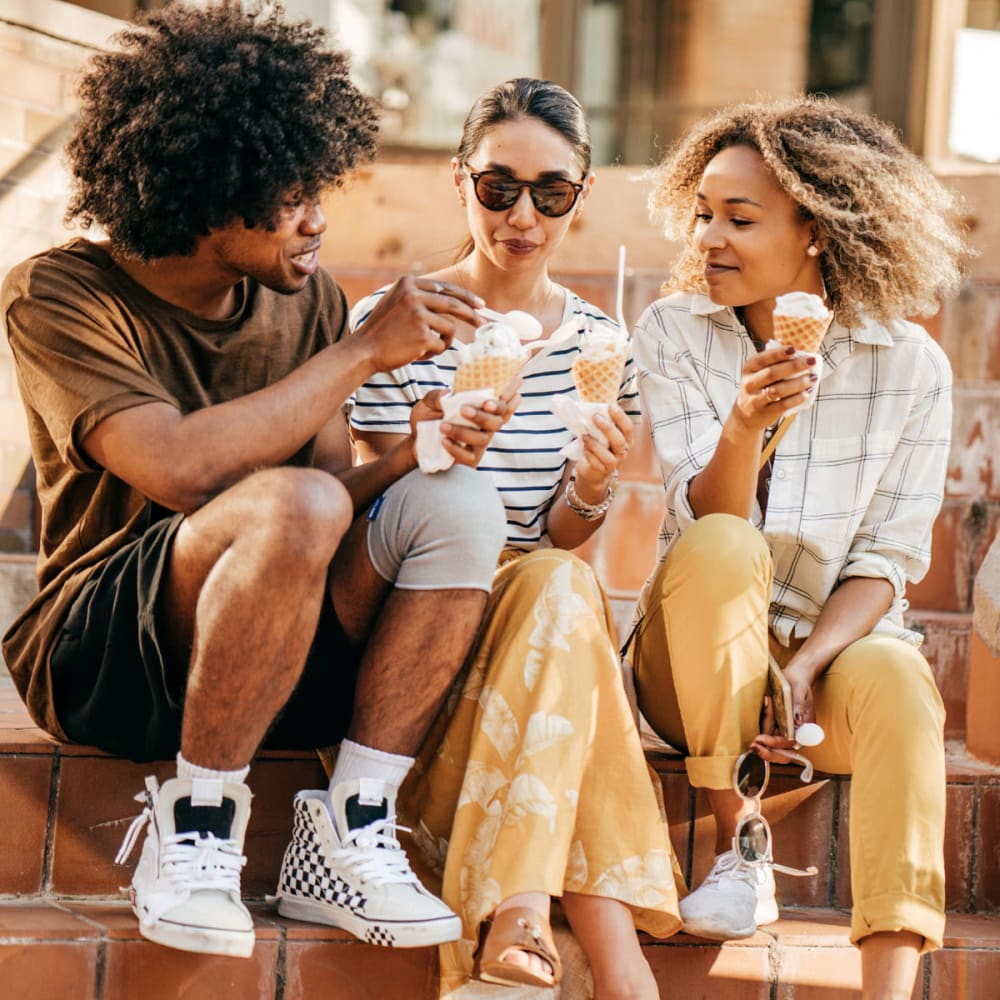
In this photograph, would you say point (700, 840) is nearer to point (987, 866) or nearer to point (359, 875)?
point (987, 866)

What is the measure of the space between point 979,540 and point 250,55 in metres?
2.71

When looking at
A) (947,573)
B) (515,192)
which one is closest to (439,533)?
(515,192)

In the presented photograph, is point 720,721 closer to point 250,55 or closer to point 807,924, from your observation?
point 807,924

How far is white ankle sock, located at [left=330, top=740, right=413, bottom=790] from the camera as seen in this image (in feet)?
8.54

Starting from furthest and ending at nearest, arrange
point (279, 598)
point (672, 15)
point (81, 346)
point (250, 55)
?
point (672, 15)
point (250, 55)
point (81, 346)
point (279, 598)

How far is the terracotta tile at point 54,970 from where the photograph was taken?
8.30ft

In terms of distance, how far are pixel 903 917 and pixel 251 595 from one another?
47.5 inches

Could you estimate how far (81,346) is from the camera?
2.61m

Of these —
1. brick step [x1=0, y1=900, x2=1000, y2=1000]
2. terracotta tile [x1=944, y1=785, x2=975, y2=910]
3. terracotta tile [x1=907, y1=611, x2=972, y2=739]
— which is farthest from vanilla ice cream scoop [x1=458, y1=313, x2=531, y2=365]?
terracotta tile [x1=907, y1=611, x2=972, y2=739]

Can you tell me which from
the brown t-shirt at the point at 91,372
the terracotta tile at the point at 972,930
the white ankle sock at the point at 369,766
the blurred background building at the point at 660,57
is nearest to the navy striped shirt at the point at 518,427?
the brown t-shirt at the point at 91,372

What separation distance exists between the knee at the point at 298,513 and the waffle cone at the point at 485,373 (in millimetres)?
361

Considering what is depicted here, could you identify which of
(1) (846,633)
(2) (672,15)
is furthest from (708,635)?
(2) (672,15)

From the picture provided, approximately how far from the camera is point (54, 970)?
99.8 inches

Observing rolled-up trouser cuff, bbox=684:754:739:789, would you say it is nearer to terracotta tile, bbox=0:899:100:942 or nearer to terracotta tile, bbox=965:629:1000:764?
terracotta tile, bbox=965:629:1000:764
